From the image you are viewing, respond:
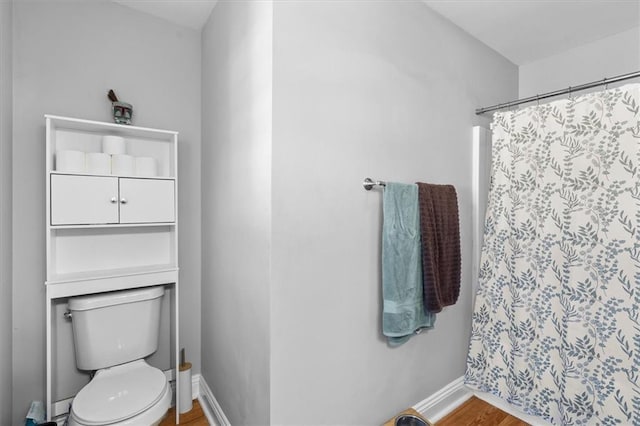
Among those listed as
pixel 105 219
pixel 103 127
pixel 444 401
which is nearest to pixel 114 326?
pixel 105 219

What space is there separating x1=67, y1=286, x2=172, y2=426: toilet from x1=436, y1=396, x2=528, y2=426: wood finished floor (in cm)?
152

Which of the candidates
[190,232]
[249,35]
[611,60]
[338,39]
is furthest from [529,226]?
[190,232]

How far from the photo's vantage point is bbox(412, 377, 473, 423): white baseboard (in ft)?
5.61

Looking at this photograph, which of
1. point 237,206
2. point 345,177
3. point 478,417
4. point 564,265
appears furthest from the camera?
point 478,417

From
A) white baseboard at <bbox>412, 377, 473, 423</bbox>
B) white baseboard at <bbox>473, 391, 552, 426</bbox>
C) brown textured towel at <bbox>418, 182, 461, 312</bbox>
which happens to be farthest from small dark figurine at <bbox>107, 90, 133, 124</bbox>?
white baseboard at <bbox>473, 391, 552, 426</bbox>

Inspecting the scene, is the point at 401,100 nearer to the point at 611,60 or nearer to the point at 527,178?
the point at 527,178

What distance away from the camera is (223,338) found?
163cm

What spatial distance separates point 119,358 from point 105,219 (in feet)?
2.43

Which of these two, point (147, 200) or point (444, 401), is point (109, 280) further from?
point (444, 401)

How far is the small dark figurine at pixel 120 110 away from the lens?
64.6 inches

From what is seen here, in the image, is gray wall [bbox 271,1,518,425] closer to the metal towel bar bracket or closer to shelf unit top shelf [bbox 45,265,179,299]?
the metal towel bar bracket

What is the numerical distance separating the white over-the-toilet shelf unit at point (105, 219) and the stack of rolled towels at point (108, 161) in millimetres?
66

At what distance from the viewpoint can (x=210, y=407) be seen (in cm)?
181

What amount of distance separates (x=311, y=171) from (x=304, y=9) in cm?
64
